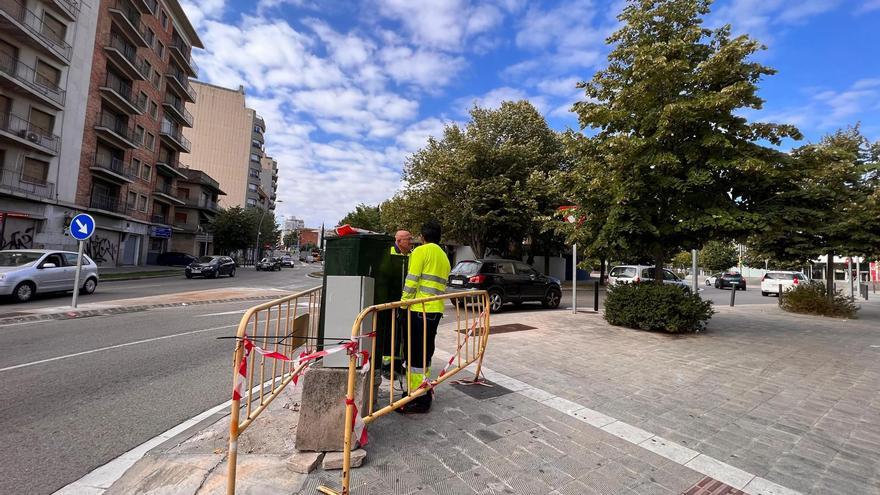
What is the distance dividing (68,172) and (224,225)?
60.7 feet

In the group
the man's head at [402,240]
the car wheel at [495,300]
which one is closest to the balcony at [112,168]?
the car wheel at [495,300]

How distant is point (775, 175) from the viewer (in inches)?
292

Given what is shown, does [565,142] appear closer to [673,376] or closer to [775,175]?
[775,175]

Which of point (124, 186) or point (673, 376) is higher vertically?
point (124, 186)

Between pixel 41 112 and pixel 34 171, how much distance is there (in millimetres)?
3320

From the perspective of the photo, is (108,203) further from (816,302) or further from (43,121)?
(816,302)

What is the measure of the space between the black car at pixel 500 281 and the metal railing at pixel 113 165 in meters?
28.3

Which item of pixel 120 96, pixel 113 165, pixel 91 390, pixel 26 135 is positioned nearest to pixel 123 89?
pixel 120 96

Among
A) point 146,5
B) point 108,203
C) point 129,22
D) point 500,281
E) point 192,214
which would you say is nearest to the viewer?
point 500,281

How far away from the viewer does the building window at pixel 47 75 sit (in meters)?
22.2

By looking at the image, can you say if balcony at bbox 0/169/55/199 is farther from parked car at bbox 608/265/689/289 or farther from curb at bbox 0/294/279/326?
parked car at bbox 608/265/689/289

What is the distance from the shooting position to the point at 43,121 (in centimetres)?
2295

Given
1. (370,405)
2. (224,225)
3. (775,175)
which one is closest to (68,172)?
(224,225)

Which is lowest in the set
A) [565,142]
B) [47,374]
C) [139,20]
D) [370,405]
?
[47,374]
